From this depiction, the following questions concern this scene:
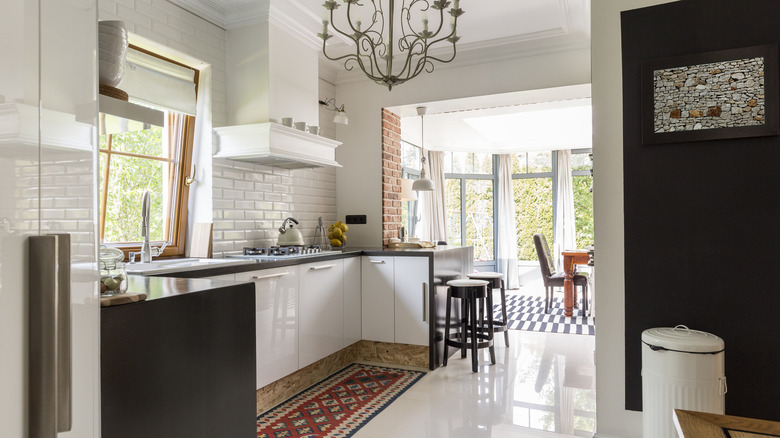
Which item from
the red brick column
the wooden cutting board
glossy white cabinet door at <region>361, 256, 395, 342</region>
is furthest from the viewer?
the red brick column

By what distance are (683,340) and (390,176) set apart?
3.24 m

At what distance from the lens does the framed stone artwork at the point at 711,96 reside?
2135 mm

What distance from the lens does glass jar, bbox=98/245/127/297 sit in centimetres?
134

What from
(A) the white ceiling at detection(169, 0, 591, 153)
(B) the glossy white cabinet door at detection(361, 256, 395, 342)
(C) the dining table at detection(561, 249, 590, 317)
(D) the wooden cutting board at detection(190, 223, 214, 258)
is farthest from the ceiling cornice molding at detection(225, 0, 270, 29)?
(C) the dining table at detection(561, 249, 590, 317)

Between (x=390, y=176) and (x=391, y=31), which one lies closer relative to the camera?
(x=391, y=31)

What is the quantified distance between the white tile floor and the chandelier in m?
1.92

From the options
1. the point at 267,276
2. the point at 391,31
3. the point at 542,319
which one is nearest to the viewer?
the point at 391,31

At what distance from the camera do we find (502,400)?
3168 millimetres

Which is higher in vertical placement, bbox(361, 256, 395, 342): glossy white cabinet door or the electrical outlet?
the electrical outlet

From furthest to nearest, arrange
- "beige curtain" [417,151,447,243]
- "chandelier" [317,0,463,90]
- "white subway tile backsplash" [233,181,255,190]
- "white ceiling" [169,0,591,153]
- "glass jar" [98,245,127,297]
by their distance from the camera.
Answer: "beige curtain" [417,151,447,243] < "white subway tile backsplash" [233,181,255,190] < "white ceiling" [169,0,591,153] < "chandelier" [317,0,463,90] < "glass jar" [98,245,127,297]

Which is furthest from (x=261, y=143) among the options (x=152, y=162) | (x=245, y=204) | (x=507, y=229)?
(x=507, y=229)

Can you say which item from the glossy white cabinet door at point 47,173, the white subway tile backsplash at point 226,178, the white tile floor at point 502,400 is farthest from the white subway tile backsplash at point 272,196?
the glossy white cabinet door at point 47,173

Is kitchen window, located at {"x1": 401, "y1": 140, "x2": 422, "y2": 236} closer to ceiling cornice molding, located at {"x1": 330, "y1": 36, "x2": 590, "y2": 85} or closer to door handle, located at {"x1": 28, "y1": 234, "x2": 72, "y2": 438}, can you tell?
ceiling cornice molding, located at {"x1": 330, "y1": 36, "x2": 590, "y2": 85}

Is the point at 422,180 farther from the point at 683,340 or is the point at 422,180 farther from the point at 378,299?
the point at 683,340
